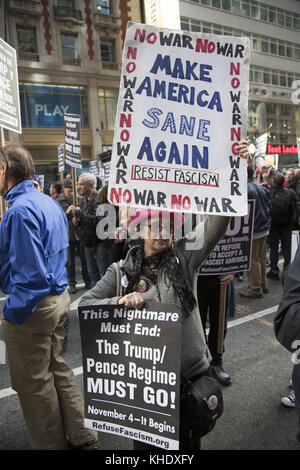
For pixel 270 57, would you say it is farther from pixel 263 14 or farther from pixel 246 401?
pixel 246 401

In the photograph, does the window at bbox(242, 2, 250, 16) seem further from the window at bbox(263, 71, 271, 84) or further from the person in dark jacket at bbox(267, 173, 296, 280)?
the person in dark jacket at bbox(267, 173, 296, 280)

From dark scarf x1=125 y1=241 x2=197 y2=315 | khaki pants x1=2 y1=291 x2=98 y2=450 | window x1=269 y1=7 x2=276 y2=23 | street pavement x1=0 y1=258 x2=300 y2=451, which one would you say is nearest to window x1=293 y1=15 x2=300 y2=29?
Result: window x1=269 y1=7 x2=276 y2=23

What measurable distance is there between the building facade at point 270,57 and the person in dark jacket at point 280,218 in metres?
24.8

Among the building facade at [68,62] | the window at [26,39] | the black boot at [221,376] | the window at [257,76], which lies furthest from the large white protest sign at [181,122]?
the window at [257,76]

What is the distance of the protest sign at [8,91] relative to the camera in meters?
3.83

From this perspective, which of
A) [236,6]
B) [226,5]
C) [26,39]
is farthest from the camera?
[236,6]

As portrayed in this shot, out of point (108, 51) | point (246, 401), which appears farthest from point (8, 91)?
point (108, 51)

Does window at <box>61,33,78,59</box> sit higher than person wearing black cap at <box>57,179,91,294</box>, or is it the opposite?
window at <box>61,33,78,59</box>

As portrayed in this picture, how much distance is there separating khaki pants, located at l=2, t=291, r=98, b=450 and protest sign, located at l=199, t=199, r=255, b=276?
64.7 inches

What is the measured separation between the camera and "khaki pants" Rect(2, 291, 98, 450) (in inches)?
87.7

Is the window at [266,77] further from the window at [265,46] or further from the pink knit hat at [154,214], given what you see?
Result: the pink knit hat at [154,214]

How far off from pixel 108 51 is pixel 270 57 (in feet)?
59.8

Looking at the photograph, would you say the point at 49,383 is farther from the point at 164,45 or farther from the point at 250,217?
the point at 250,217

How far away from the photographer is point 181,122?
6.54 ft
